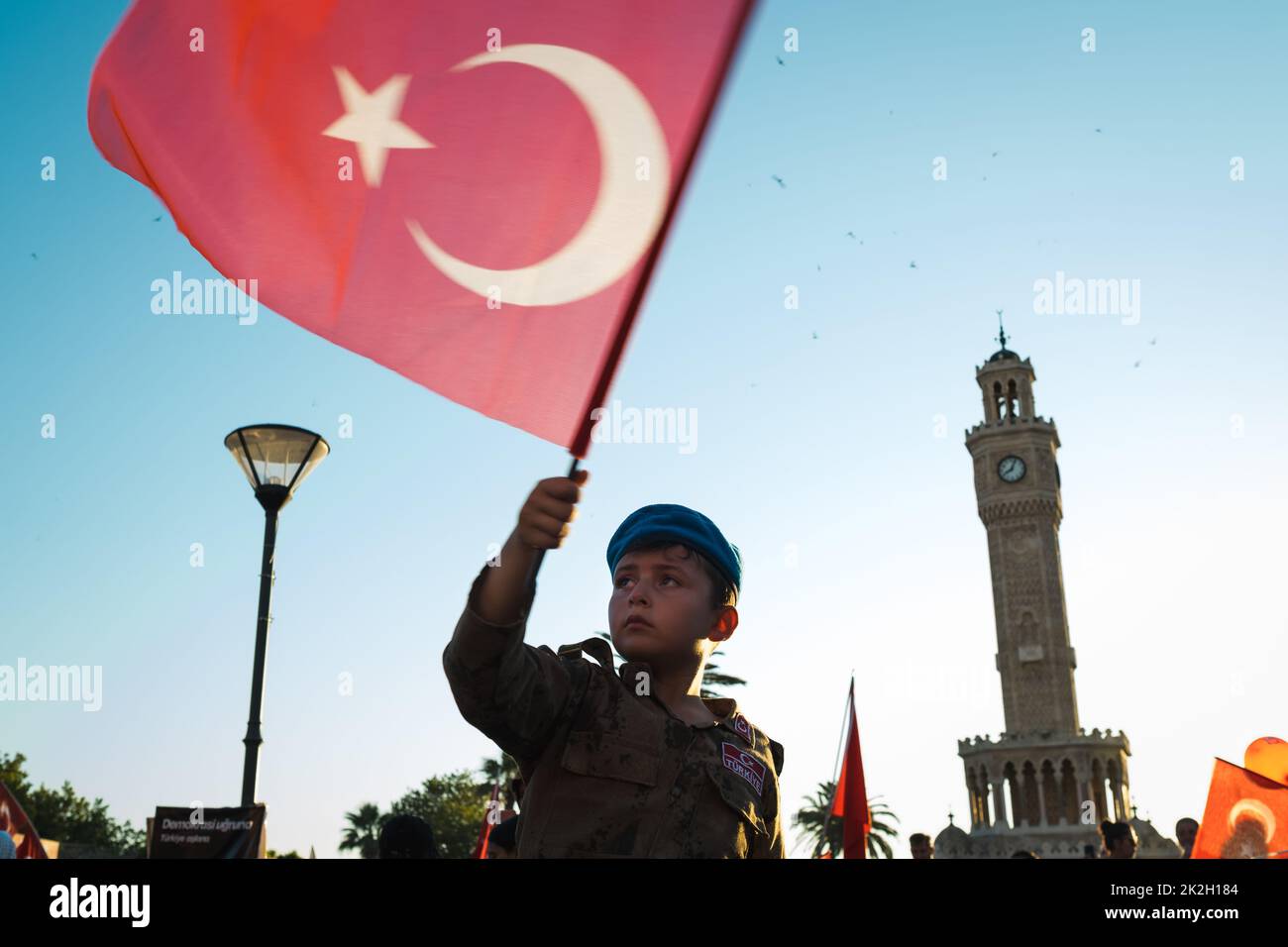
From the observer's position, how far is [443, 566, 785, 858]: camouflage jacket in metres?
2.49

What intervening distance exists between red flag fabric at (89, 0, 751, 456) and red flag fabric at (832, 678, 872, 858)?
9772mm

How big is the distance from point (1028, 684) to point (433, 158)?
60.0 metres

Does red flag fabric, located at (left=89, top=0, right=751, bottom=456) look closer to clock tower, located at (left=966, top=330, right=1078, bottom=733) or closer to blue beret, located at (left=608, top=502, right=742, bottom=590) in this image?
blue beret, located at (left=608, top=502, right=742, bottom=590)

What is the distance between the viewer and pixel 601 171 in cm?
340

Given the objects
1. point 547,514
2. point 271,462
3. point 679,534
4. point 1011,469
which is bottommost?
point 547,514

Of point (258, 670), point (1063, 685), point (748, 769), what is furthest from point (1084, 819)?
point (748, 769)

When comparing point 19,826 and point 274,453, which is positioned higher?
point 274,453

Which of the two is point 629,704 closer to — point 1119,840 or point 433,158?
point 433,158

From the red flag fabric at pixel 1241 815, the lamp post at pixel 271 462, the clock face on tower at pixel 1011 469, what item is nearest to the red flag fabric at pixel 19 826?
the lamp post at pixel 271 462

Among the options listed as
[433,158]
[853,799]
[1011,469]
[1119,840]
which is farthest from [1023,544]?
[433,158]

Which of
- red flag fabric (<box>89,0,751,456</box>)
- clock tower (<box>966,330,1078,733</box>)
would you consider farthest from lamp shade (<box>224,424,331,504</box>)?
clock tower (<box>966,330,1078,733</box>)

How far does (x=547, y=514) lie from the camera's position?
2.51 metres
